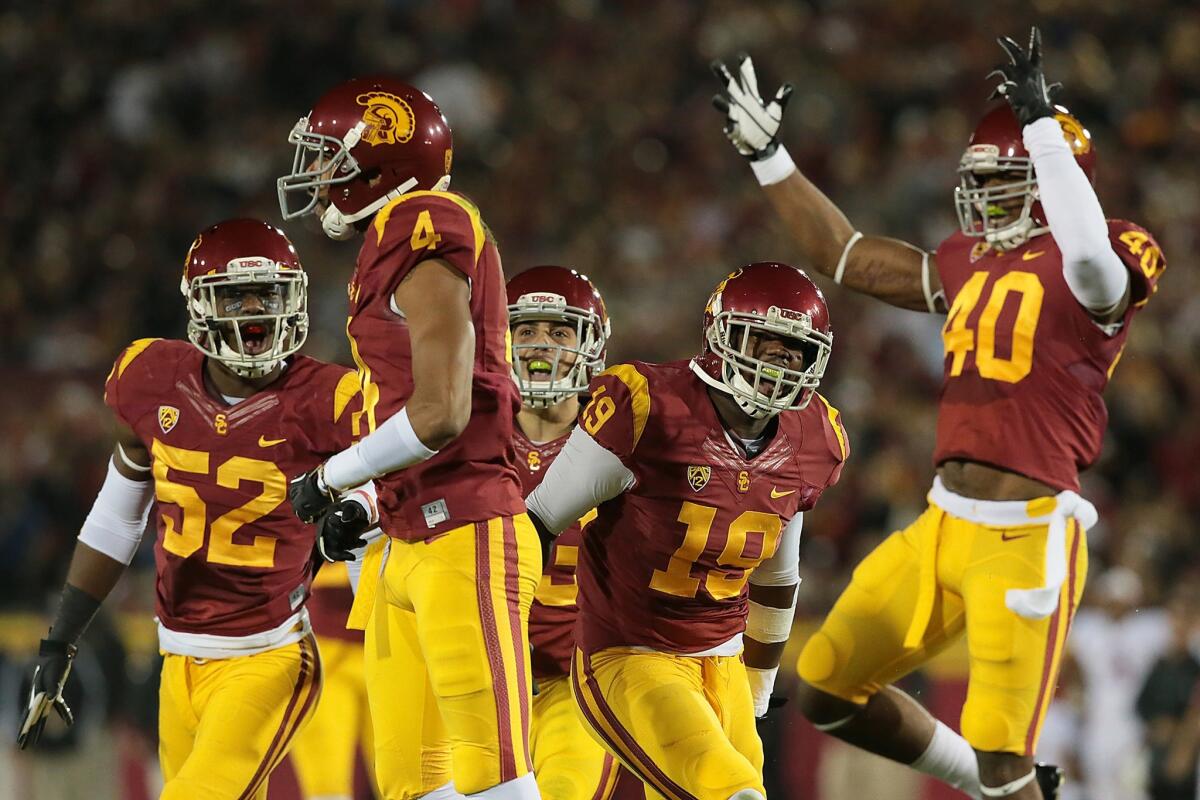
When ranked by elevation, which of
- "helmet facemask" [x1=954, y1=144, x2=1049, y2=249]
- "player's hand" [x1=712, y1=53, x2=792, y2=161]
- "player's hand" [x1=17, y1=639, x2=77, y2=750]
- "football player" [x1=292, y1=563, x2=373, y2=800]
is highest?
"player's hand" [x1=712, y1=53, x2=792, y2=161]

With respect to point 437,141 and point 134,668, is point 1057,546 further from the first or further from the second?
point 134,668

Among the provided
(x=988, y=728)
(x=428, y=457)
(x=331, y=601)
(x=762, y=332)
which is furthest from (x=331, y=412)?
(x=331, y=601)

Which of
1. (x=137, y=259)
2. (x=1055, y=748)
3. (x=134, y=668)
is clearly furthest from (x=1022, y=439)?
(x=137, y=259)

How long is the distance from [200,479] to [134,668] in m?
3.53

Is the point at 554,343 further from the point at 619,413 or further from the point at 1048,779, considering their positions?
the point at 1048,779

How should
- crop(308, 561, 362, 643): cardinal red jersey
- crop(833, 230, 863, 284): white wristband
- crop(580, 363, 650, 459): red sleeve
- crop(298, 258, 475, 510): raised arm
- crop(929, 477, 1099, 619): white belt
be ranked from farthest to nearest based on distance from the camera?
crop(308, 561, 362, 643): cardinal red jersey < crop(833, 230, 863, 284): white wristband < crop(929, 477, 1099, 619): white belt < crop(580, 363, 650, 459): red sleeve < crop(298, 258, 475, 510): raised arm

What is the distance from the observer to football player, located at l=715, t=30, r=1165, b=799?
4.31 metres

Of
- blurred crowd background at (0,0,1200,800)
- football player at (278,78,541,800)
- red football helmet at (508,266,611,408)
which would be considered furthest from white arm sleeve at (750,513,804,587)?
blurred crowd background at (0,0,1200,800)

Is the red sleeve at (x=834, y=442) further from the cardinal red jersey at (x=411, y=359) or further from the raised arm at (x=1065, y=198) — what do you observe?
the cardinal red jersey at (x=411, y=359)

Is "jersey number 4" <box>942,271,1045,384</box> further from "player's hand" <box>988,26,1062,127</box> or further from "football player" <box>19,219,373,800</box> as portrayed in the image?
"football player" <box>19,219,373,800</box>

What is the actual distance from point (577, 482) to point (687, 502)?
265 millimetres

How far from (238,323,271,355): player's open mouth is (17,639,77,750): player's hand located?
0.89m

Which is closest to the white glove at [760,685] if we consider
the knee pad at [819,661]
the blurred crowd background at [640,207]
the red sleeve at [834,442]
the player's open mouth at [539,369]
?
the knee pad at [819,661]

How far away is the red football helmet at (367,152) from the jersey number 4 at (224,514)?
0.79 meters
